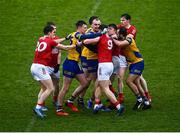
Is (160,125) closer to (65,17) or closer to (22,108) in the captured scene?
(22,108)

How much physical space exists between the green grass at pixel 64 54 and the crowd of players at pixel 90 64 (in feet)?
1.27

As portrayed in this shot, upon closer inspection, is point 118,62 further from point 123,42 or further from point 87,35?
point 87,35

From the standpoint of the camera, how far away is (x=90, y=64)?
56.4 feet

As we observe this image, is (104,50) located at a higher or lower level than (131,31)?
lower

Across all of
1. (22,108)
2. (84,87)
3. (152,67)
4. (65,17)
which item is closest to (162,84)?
(152,67)

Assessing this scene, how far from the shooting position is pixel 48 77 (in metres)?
16.5

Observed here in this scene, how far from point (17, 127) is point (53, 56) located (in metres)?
2.23

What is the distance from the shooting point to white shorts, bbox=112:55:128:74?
1749cm

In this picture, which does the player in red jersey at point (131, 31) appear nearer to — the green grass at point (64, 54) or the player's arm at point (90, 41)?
the green grass at point (64, 54)

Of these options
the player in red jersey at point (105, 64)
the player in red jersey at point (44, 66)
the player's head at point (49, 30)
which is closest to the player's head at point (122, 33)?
the player in red jersey at point (105, 64)

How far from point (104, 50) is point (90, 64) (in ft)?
2.68

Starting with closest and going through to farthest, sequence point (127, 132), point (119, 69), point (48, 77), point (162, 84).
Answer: point (127, 132) → point (48, 77) → point (119, 69) → point (162, 84)

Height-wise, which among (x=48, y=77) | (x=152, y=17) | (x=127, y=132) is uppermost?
(x=152, y=17)

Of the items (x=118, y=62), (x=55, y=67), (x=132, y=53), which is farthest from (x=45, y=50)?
(x=132, y=53)
